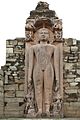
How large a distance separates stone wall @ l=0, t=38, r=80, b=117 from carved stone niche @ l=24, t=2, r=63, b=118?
95cm

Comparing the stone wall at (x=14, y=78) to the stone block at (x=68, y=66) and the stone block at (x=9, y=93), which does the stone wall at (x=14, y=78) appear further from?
the stone block at (x=68, y=66)

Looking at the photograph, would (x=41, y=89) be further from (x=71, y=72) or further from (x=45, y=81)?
(x=71, y=72)

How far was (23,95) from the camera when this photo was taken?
54.2 feet

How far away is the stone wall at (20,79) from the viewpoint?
16.5 m

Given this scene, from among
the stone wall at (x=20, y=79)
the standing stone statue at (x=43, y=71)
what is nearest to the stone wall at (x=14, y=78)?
the stone wall at (x=20, y=79)

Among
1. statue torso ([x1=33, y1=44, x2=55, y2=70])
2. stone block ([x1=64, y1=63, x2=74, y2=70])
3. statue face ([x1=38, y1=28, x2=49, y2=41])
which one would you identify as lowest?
stone block ([x1=64, y1=63, x2=74, y2=70])

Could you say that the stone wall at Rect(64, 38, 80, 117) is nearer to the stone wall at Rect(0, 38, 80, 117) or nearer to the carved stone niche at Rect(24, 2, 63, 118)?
the stone wall at Rect(0, 38, 80, 117)

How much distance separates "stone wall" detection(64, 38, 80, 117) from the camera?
16500mm

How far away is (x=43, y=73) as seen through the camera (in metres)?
15.3

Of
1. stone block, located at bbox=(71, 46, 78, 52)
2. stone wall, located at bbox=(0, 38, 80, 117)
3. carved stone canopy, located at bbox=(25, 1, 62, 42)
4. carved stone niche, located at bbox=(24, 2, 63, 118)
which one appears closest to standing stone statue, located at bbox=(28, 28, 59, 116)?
carved stone niche, located at bbox=(24, 2, 63, 118)

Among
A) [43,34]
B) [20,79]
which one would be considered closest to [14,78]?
[20,79]

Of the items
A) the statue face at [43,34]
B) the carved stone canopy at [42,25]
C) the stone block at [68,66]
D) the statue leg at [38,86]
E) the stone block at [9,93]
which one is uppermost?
the carved stone canopy at [42,25]

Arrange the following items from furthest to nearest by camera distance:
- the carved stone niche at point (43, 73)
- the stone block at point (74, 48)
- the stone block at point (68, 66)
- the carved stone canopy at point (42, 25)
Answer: the stone block at point (74, 48) < the stone block at point (68, 66) < the carved stone canopy at point (42, 25) < the carved stone niche at point (43, 73)

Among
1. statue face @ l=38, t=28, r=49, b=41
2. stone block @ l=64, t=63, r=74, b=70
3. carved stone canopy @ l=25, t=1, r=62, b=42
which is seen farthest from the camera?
stone block @ l=64, t=63, r=74, b=70
